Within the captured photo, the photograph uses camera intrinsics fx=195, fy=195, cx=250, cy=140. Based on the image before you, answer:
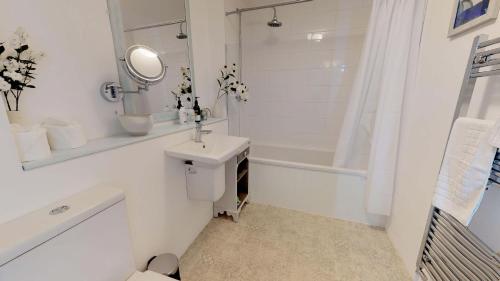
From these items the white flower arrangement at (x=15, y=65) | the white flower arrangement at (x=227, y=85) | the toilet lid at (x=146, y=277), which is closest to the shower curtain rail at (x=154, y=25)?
the white flower arrangement at (x=15, y=65)

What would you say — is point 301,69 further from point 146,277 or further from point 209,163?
point 146,277

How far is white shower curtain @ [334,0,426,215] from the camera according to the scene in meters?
1.39

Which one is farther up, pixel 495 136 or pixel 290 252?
pixel 495 136

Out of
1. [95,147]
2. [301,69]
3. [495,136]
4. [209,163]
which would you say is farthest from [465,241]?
[301,69]

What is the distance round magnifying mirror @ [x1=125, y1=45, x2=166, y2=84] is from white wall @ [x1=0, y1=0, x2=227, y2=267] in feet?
0.35

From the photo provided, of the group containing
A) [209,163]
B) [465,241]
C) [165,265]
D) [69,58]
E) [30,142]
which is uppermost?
[69,58]

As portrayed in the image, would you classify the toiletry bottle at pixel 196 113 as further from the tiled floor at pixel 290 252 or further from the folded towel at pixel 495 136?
the folded towel at pixel 495 136

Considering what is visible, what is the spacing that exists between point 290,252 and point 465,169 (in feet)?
3.88

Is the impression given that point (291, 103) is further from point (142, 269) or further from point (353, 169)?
point (142, 269)

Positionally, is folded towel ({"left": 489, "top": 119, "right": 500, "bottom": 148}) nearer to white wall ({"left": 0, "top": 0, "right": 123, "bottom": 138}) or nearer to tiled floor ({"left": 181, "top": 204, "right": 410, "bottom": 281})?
tiled floor ({"left": 181, "top": 204, "right": 410, "bottom": 281})

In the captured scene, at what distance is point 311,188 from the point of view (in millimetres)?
1898

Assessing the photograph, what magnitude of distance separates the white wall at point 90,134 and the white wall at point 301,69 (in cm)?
171

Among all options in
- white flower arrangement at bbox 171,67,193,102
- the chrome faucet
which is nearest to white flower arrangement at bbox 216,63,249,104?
white flower arrangement at bbox 171,67,193,102

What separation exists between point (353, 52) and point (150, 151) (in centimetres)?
245
